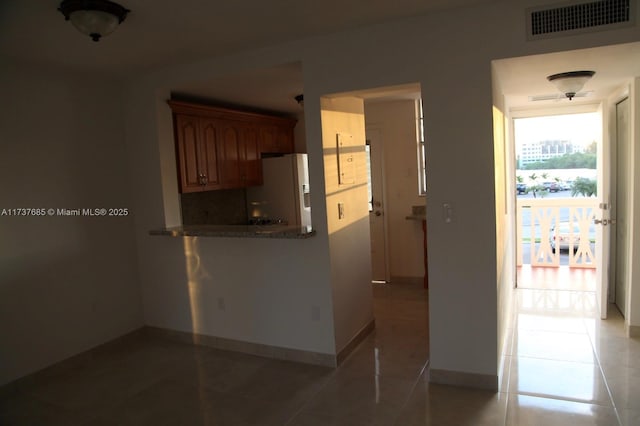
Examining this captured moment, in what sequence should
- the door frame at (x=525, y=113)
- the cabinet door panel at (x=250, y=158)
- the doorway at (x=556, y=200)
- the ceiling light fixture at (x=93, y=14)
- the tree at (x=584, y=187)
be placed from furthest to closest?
the tree at (x=584, y=187) → the doorway at (x=556, y=200) → the cabinet door panel at (x=250, y=158) → the door frame at (x=525, y=113) → the ceiling light fixture at (x=93, y=14)

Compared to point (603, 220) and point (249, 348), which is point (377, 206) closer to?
point (603, 220)

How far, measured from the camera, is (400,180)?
582 centimetres

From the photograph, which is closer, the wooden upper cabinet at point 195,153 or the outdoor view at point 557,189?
the wooden upper cabinet at point 195,153

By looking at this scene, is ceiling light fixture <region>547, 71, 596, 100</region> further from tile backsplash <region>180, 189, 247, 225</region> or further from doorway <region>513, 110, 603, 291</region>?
tile backsplash <region>180, 189, 247, 225</region>

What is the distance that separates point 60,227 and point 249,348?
187 centimetres

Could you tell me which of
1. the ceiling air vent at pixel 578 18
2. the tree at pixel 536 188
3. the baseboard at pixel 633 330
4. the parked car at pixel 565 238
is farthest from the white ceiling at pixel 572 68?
the parked car at pixel 565 238

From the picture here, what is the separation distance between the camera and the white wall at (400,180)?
5.71m

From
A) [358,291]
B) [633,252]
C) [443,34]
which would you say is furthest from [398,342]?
[443,34]

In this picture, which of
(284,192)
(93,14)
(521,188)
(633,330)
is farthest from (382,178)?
(93,14)

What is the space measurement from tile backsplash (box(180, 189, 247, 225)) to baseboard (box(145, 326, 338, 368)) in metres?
1.15

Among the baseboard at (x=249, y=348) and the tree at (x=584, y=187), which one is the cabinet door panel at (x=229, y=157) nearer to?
the baseboard at (x=249, y=348)

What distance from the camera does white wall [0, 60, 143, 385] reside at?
3289 mm

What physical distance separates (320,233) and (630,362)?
96.5 inches

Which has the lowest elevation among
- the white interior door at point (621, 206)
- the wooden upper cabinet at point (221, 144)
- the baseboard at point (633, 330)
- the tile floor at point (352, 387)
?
the tile floor at point (352, 387)
